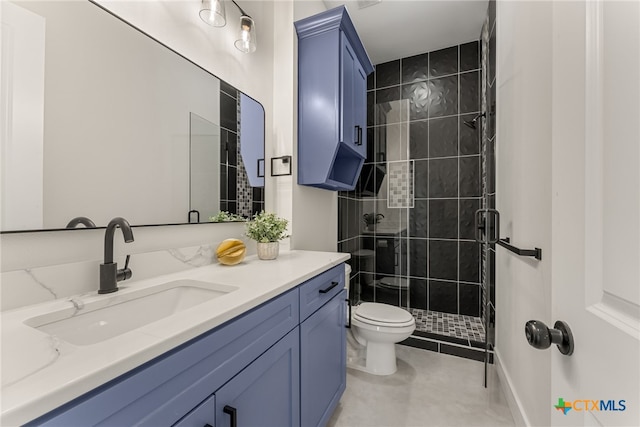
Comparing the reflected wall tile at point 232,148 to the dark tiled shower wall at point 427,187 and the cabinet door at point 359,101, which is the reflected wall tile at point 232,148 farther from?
the dark tiled shower wall at point 427,187

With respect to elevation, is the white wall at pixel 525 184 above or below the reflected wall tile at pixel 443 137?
below

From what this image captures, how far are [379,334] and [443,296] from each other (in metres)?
1.29

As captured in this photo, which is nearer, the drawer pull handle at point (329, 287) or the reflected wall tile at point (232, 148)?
the drawer pull handle at point (329, 287)

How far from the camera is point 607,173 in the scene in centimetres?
40

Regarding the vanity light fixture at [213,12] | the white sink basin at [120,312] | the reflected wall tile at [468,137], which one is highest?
the vanity light fixture at [213,12]

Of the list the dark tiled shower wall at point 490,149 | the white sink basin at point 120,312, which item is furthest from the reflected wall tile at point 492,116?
the white sink basin at point 120,312

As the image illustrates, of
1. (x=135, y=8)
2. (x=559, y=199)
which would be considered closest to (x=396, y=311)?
(x=559, y=199)

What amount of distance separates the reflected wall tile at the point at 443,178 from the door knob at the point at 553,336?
2.53m

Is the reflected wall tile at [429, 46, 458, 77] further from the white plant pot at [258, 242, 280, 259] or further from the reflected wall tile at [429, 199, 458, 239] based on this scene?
the white plant pot at [258, 242, 280, 259]

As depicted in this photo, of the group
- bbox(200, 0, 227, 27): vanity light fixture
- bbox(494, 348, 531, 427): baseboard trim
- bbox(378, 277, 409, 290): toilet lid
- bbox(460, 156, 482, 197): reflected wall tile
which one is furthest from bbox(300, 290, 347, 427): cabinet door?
bbox(460, 156, 482, 197): reflected wall tile

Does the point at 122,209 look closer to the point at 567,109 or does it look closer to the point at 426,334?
the point at 567,109

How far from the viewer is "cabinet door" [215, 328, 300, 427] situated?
75 cm

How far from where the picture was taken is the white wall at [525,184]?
1.15 metres

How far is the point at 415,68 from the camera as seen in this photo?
301cm
